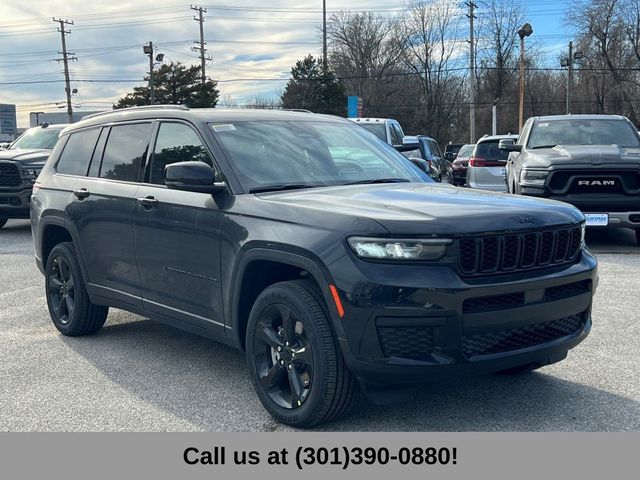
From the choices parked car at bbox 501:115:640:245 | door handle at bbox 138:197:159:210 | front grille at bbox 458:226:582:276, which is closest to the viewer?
front grille at bbox 458:226:582:276

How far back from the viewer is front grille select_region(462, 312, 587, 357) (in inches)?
138

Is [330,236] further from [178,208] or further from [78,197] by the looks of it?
[78,197]

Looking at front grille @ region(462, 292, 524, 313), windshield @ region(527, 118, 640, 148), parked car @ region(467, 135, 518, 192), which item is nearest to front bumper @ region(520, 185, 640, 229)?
windshield @ region(527, 118, 640, 148)

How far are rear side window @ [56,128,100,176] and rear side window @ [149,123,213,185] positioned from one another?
1.05m

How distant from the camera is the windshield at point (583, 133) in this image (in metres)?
11.0

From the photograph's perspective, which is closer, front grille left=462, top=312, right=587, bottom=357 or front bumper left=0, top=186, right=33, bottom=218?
front grille left=462, top=312, right=587, bottom=357

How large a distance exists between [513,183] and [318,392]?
27.2 ft

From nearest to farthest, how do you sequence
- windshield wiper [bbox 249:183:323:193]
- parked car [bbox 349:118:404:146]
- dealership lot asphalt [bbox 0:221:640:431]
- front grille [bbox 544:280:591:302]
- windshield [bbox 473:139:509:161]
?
front grille [bbox 544:280:591:302] → dealership lot asphalt [bbox 0:221:640:431] → windshield wiper [bbox 249:183:323:193] → parked car [bbox 349:118:404:146] → windshield [bbox 473:139:509:161]

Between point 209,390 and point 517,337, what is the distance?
6.55 feet

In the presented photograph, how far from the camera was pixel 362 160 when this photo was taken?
5.09m

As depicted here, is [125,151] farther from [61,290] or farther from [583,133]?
[583,133]

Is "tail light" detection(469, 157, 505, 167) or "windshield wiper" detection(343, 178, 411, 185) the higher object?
"windshield wiper" detection(343, 178, 411, 185)

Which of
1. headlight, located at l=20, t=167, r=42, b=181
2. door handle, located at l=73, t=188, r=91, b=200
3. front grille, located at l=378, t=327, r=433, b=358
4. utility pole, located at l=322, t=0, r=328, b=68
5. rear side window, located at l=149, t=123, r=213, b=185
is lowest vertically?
front grille, located at l=378, t=327, r=433, b=358

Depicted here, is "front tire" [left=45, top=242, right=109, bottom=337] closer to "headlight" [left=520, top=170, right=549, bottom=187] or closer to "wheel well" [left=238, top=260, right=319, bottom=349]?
"wheel well" [left=238, top=260, right=319, bottom=349]
